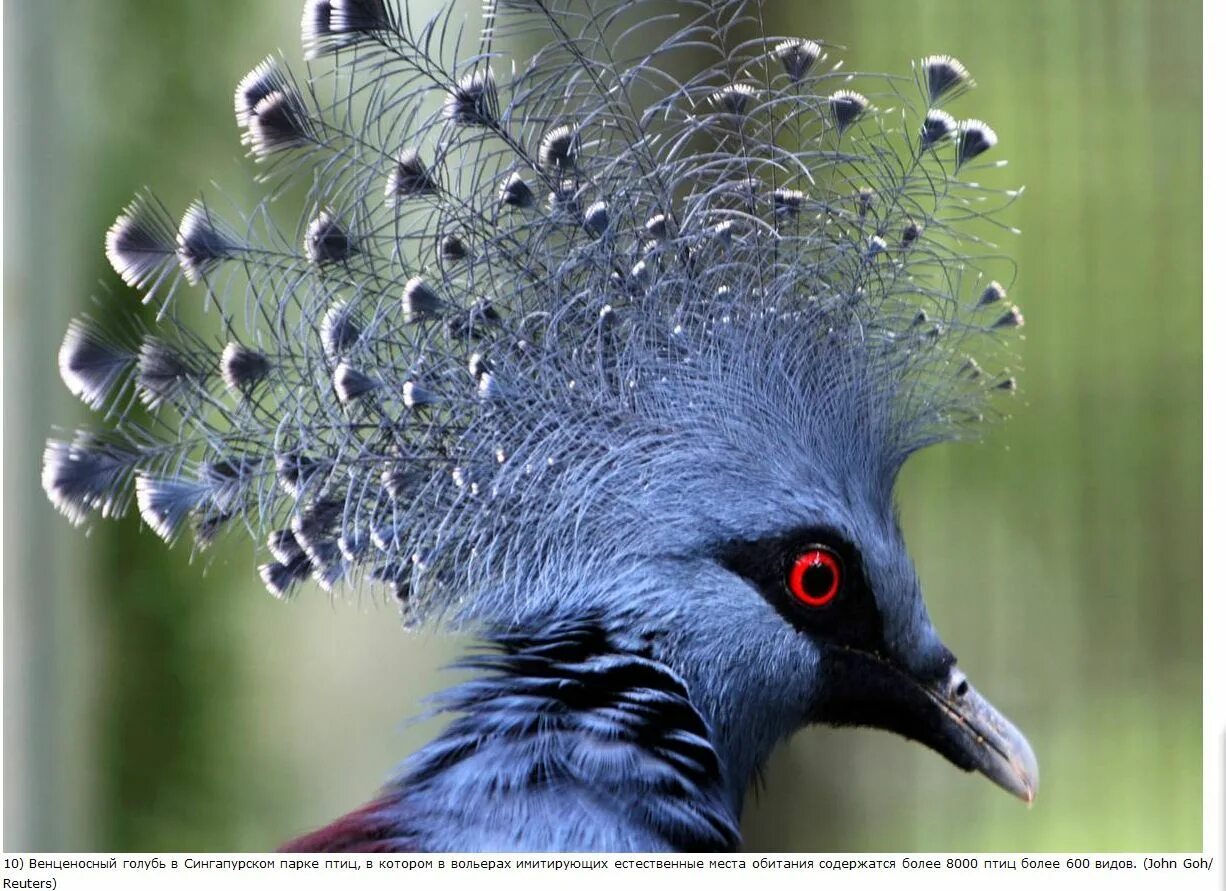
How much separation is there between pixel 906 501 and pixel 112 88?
1597 millimetres

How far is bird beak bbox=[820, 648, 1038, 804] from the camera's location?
143cm

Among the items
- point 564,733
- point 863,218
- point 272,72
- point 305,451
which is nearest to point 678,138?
point 863,218

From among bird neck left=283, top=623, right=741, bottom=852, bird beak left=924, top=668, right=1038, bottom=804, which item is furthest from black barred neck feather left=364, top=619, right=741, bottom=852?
bird beak left=924, top=668, right=1038, bottom=804

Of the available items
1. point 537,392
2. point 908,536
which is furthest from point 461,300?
point 908,536

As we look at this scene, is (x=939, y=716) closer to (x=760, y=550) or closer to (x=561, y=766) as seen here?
(x=760, y=550)

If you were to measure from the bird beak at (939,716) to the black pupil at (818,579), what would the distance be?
0.41 ft

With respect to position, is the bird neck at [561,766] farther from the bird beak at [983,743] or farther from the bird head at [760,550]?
the bird beak at [983,743]

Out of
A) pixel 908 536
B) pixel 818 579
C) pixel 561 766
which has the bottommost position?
pixel 561 766

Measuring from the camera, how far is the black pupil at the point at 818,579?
4.45 ft

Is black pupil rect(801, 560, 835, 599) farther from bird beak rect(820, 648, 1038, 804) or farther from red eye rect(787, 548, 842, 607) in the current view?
bird beak rect(820, 648, 1038, 804)

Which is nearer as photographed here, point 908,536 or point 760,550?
point 760,550

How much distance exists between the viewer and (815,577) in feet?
4.46

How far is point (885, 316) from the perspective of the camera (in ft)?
4.69

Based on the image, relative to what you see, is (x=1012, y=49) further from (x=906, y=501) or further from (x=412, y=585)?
(x=412, y=585)
